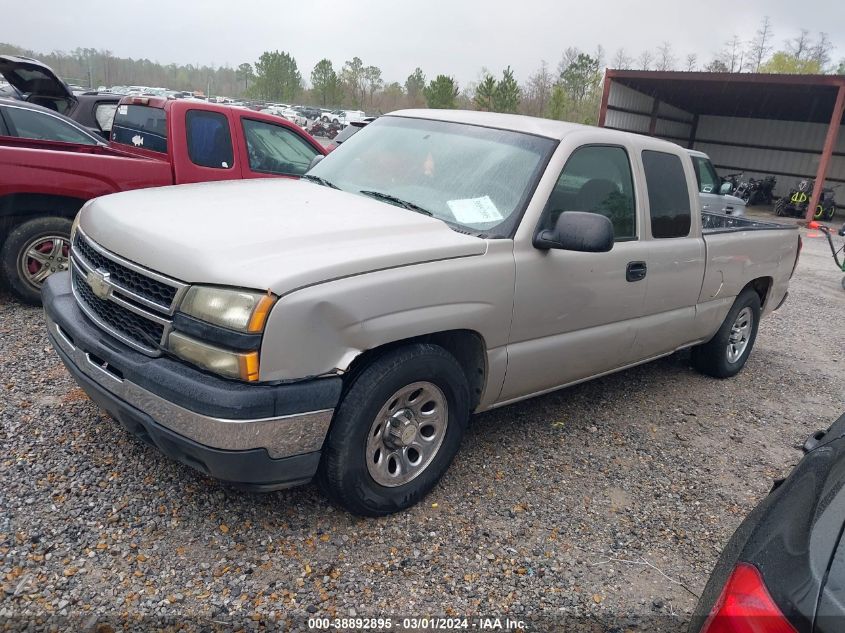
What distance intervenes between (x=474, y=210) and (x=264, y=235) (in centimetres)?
115

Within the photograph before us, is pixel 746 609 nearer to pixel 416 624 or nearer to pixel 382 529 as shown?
pixel 416 624

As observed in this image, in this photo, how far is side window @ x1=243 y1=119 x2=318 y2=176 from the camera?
642 centimetres

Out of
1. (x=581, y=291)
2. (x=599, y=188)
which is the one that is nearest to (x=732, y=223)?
(x=599, y=188)

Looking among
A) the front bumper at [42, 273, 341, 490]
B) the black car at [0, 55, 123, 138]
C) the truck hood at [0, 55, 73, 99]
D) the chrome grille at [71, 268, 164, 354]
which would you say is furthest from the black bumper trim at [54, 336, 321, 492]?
the truck hood at [0, 55, 73, 99]

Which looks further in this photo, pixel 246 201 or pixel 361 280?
pixel 246 201

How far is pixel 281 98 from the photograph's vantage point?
7531 cm

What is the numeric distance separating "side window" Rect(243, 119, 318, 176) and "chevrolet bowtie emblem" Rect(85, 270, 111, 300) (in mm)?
3569

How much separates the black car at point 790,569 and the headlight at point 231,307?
1688 millimetres

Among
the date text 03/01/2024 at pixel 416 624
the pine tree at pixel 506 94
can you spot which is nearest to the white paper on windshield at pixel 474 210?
the date text 03/01/2024 at pixel 416 624

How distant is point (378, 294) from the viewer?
2705mm

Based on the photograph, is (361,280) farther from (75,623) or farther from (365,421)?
(75,623)

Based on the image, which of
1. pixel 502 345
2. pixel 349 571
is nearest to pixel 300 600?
pixel 349 571

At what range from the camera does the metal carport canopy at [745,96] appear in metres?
18.8

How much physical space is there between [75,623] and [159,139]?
4.86m
